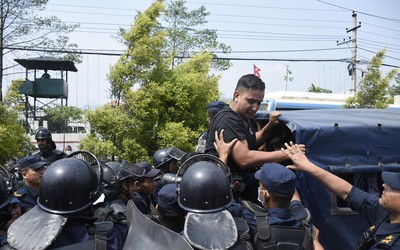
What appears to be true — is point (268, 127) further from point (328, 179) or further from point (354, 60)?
point (354, 60)

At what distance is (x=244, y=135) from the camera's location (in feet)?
11.3

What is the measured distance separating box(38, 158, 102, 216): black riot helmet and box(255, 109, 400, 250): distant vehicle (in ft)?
6.00

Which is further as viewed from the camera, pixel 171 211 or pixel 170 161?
pixel 170 161

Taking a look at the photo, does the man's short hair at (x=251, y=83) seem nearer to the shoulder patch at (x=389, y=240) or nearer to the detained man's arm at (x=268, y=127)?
the detained man's arm at (x=268, y=127)

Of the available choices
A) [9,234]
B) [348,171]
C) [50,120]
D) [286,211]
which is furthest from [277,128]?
[50,120]

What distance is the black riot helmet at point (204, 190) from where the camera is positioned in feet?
7.91

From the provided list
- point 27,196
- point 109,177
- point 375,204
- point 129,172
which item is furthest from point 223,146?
point 27,196

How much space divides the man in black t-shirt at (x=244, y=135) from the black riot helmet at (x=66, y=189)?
4.53ft

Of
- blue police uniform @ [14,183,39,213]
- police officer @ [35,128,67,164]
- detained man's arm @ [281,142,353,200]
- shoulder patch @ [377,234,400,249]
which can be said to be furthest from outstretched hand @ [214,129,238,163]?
police officer @ [35,128,67,164]

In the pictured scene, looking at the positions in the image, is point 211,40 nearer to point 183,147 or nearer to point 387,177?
point 183,147

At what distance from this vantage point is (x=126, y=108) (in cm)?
1149

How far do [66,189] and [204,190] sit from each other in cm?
79

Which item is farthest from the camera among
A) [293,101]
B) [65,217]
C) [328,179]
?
[293,101]

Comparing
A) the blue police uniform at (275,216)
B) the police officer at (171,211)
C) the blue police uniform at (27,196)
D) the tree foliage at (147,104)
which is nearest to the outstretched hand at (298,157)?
the blue police uniform at (275,216)
